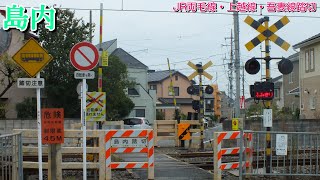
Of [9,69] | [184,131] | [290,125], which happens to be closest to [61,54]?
[9,69]

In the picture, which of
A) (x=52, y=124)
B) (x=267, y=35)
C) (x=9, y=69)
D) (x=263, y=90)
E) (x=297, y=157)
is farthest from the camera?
(x=9, y=69)

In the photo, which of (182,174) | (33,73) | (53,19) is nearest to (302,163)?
(182,174)

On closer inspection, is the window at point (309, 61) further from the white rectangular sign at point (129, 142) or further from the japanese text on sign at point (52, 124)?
the japanese text on sign at point (52, 124)

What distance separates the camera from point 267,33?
12.5 meters

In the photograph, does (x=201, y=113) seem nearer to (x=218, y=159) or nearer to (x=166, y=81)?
(x=218, y=159)

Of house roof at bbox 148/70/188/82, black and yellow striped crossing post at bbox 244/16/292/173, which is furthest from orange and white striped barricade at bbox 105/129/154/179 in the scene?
house roof at bbox 148/70/188/82

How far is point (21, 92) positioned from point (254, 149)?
25126 mm

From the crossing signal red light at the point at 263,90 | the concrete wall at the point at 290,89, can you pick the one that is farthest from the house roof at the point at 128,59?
the crossing signal red light at the point at 263,90

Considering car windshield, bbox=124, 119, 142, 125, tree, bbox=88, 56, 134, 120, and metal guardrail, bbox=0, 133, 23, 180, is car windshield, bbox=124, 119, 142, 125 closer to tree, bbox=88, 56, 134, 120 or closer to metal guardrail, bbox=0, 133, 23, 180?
tree, bbox=88, 56, 134, 120

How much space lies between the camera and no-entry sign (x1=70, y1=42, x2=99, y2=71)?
1003cm

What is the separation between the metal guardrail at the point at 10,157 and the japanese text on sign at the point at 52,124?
2.10 ft

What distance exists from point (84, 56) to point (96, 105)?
16.5 feet

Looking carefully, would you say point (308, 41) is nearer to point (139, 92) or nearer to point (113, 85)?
point (113, 85)

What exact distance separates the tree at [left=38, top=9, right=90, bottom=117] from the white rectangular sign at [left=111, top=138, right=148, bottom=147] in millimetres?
19399
